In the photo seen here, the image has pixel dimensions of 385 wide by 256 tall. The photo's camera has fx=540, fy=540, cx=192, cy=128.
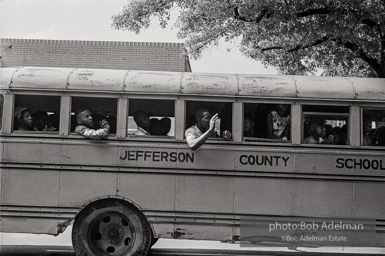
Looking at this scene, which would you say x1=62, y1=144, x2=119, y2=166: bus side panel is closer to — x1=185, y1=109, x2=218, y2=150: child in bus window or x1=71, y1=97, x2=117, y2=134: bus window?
x1=71, y1=97, x2=117, y2=134: bus window

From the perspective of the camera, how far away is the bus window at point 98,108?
293 inches

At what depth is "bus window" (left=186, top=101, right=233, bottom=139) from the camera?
743cm

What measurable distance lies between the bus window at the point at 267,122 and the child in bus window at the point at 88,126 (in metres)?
1.92

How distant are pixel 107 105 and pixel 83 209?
1.46 metres

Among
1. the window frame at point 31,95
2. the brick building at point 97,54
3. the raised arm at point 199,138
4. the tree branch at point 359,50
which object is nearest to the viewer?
the raised arm at point 199,138

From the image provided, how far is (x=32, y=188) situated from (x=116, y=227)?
4.11 ft

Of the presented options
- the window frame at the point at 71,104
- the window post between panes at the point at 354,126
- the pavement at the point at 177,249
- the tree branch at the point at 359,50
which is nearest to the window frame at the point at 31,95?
the window frame at the point at 71,104

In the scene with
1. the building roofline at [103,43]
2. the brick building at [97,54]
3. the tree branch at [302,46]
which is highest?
the building roofline at [103,43]

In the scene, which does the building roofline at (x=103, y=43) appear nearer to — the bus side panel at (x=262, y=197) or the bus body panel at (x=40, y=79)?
the bus body panel at (x=40, y=79)

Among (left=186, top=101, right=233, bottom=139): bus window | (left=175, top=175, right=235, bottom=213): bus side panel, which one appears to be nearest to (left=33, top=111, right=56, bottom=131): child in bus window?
(left=186, top=101, right=233, bottom=139): bus window

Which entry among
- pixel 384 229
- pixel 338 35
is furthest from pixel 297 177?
pixel 338 35

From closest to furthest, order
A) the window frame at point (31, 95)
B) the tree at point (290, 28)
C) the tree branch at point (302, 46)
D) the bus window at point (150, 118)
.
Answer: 1. the window frame at point (31, 95)
2. the bus window at point (150, 118)
3. the tree at point (290, 28)
4. the tree branch at point (302, 46)

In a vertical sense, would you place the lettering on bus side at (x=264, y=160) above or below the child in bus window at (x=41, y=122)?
below

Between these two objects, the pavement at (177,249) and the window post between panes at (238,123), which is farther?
the pavement at (177,249)
